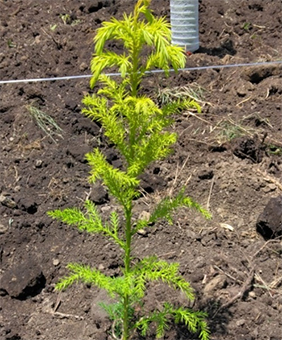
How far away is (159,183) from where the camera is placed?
160 inches

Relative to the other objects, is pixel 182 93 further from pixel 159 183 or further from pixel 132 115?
pixel 132 115

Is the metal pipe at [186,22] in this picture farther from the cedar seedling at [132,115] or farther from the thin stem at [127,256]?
the thin stem at [127,256]

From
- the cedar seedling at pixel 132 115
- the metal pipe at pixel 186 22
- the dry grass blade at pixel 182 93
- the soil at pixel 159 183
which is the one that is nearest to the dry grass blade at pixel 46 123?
the soil at pixel 159 183

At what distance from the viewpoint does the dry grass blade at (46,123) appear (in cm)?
451

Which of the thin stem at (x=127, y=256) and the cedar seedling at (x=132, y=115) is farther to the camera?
the thin stem at (x=127, y=256)

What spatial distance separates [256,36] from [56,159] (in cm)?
274

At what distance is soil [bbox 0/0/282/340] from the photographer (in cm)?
327

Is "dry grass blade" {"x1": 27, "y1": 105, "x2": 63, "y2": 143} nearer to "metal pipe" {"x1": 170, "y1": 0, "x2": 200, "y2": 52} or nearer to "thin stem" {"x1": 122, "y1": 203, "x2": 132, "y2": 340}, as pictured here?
"metal pipe" {"x1": 170, "y1": 0, "x2": 200, "y2": 52}

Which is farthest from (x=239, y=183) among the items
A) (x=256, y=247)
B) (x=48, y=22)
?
(x=48, y=22)

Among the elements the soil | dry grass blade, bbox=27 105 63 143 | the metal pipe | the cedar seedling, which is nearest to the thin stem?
the cedar seedling

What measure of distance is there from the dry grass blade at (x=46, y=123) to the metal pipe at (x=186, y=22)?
1.51m

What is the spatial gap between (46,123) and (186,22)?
1.69 metres

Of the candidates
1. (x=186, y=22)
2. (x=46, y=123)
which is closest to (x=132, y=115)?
(x=46, y=123)

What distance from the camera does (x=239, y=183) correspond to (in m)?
4.02
